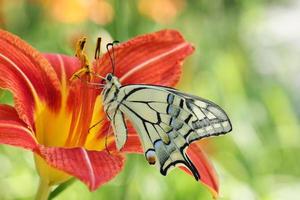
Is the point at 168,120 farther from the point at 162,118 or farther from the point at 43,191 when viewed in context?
the point at 43,191

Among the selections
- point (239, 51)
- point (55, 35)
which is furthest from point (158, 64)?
point (239, 51)

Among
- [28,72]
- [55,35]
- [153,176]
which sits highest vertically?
[55,35]

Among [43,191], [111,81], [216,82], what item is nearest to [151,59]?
[111,81]

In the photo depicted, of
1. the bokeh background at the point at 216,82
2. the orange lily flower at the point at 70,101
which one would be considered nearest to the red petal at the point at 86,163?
the orange lily flower at the point at 70,101

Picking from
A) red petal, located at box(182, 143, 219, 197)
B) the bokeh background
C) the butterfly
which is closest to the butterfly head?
the butterfly

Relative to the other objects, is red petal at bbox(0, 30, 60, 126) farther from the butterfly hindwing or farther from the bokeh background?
the bokeh background

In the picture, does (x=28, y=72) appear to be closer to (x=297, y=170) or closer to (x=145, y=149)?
(x=145, y=149)
